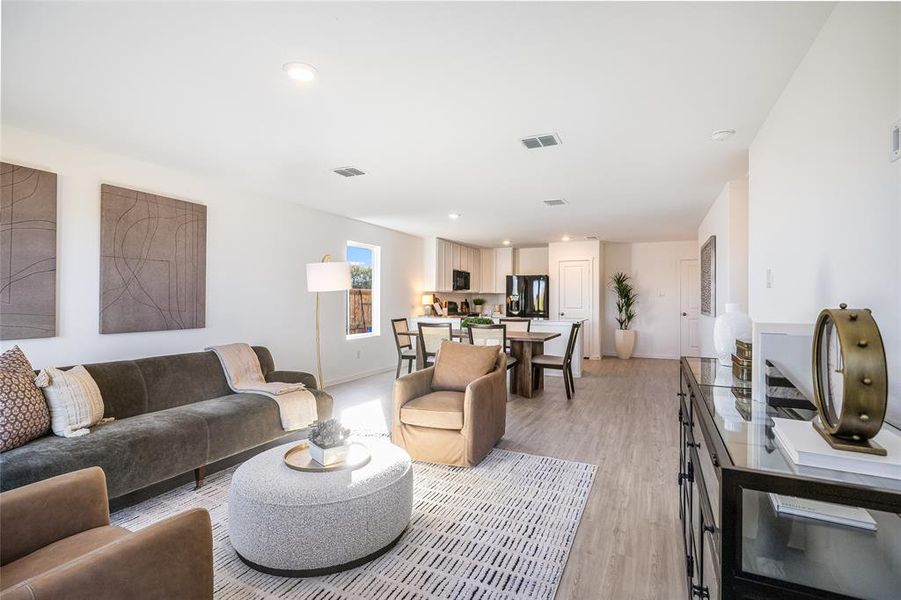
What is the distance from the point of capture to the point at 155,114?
277 centimetres

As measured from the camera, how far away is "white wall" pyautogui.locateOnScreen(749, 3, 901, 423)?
1.30 metres

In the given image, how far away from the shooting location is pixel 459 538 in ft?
7.10

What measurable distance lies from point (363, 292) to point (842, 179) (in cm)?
593

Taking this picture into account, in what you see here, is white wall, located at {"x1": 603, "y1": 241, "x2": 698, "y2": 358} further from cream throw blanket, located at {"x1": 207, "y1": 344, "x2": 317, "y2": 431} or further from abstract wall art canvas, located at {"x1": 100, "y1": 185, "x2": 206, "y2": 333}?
abstract wall art canvas, located at {"x1": 100, "y1": 185, "x2": 206, "y2": 333}

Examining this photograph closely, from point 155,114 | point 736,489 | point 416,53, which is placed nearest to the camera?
point 736,489

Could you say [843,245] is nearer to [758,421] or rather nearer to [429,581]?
[758,421]

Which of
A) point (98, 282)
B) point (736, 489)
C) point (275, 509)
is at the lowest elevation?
point (275, 509)

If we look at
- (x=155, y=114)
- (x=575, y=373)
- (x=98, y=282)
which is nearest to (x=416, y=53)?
(x=155, y=114)

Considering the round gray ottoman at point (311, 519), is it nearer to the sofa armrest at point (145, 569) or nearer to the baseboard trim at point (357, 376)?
the sofa armrest at point (145, 569)

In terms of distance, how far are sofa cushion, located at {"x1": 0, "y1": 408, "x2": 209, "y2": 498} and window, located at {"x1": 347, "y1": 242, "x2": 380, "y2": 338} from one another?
3.66 meters

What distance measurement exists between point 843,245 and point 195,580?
2.53m

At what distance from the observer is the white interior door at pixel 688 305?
337 inches

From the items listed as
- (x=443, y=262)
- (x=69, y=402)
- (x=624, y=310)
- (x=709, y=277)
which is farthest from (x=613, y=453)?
(x=624, y=310)

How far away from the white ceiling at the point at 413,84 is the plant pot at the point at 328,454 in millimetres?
2011
